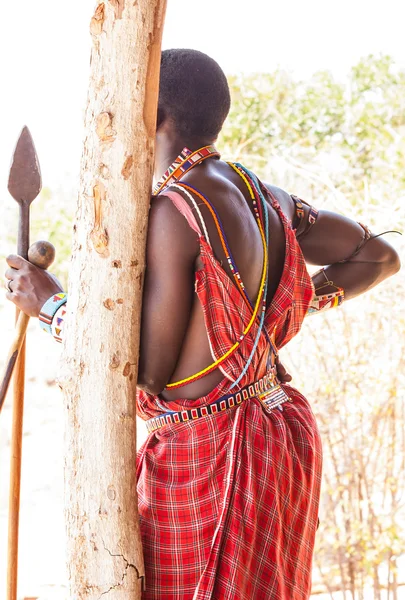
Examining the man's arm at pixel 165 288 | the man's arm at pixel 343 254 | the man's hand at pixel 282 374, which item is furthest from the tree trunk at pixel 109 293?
the man's arm at pixel 343 254

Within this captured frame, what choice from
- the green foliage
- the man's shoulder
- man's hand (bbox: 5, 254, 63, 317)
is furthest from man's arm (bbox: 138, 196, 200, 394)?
the green foliage

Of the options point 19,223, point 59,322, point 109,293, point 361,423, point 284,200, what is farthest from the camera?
point 361,423

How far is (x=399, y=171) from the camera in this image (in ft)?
15.7

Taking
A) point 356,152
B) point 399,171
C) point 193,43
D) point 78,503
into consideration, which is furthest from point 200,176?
point 193,43

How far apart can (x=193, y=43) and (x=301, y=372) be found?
132 inches

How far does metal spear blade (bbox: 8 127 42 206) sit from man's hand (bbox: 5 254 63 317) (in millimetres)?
220

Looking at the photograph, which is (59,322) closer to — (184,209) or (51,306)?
(51,306)

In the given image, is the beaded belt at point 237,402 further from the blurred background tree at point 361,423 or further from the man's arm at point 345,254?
the blurred background tree at point 361,423

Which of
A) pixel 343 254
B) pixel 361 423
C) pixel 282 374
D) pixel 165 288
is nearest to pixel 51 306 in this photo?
pixel 165 288

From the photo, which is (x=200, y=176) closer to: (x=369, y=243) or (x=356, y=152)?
(x=369, y=243)

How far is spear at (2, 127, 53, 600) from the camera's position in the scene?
6.34 ft

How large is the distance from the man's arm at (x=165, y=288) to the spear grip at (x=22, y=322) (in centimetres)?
30

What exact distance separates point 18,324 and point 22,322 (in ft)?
0.05

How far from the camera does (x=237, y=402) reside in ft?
5.83
